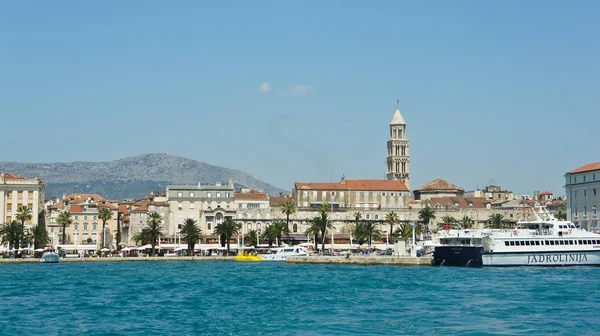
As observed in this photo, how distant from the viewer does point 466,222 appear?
411ft

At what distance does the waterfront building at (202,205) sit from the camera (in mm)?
125750

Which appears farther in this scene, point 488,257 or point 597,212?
point 597,212

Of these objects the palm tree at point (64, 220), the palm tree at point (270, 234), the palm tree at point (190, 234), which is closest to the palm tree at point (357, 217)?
the palm tree at point (270, 234)

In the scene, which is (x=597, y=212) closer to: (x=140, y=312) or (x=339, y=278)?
(x=339, y=278)

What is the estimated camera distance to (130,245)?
4884 inches

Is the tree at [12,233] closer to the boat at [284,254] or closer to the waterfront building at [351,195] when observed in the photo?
the boat at [284,254]

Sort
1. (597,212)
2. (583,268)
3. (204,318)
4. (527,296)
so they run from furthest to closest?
1. (597,212)
2. (583,268)
3. (527,296)
4. (204,318)

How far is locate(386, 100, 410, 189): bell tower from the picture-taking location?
565 feet

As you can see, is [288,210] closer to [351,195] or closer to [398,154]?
[351,195]

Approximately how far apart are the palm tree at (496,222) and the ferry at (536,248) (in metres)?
44.0

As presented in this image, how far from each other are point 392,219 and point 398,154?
169 ft

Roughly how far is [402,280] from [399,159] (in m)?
112

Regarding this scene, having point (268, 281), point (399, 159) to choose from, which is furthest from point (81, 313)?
point (399, 159)

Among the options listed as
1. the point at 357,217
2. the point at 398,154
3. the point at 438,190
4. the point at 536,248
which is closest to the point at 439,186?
the point at 438,190
